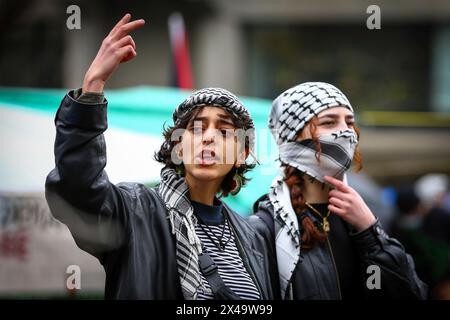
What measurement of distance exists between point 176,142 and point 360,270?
2.60 ft

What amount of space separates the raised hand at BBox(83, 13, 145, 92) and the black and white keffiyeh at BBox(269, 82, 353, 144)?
689 mm

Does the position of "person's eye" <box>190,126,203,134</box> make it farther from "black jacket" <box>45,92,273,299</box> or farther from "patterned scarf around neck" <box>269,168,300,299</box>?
"patterned scarf around neck" <box>269,168,300,299</box>

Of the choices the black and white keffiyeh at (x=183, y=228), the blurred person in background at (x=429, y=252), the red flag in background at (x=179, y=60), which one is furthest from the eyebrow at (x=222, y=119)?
the blurred person in background at (x=429, y=252)

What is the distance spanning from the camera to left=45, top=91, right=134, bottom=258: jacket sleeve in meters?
2.11

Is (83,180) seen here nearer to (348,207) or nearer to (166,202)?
(166,202)

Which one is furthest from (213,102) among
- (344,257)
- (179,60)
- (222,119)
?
(179,60)

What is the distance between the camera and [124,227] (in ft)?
7.34

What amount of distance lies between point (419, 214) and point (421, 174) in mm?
4135

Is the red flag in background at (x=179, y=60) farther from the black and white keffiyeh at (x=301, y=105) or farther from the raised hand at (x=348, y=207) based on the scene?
the raised hand at (x=348, y=207)

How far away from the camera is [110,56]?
86.3 inches

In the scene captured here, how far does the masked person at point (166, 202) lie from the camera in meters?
2.13

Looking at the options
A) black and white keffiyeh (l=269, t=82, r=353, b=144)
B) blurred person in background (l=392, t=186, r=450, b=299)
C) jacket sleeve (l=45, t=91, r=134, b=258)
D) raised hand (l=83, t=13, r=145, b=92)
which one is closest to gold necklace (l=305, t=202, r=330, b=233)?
black and white keffiyeh (l=269, t=82, r=353, b=144)
